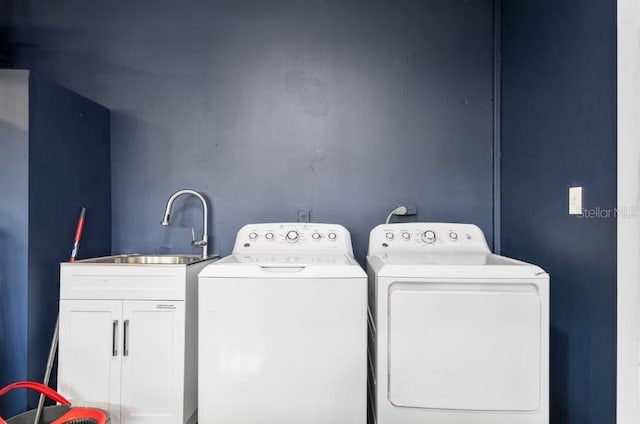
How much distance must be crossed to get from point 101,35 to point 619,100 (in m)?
2.65

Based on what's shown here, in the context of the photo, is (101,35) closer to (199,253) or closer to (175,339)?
(199,253)

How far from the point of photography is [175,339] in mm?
1535

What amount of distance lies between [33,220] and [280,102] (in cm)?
139

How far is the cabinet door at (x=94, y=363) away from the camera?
5.02 ft

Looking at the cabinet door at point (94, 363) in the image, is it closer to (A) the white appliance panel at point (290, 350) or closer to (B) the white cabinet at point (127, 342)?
(B) the white cabinet at point (127, 342)

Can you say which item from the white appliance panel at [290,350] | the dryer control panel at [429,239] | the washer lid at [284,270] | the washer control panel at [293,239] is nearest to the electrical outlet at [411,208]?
the dryer control panel at [429,239]

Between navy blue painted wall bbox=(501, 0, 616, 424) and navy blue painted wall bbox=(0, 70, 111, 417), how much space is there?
2288 mm

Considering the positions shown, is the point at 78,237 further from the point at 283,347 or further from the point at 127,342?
the point at 283,347

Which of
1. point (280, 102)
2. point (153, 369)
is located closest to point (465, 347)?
point (153, 369)

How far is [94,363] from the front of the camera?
153 cm

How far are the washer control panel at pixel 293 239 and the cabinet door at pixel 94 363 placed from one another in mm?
668

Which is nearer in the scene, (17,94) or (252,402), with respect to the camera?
(252,402)

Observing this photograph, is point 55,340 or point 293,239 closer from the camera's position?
point 55,340

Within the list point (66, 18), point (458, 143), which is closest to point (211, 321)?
point (458, 143)
